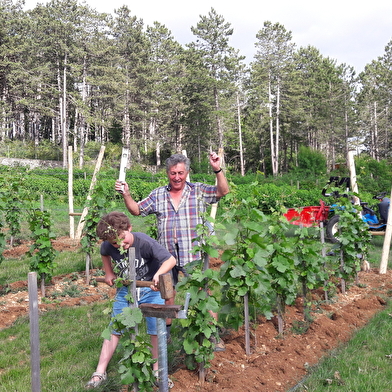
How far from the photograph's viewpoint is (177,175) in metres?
3.34

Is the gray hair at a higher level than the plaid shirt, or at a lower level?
higher

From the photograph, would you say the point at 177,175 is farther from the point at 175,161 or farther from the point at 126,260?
the point at 126,260

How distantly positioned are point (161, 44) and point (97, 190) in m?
35.0

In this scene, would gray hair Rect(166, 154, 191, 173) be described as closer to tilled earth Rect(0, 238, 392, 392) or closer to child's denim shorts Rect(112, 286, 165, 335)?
child's denim shorts Rect(112, 286, 165, 335)

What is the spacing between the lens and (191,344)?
303cm

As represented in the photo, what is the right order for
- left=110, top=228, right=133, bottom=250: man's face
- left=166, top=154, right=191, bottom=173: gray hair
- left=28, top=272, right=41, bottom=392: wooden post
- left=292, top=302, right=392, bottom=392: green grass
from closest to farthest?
left=28, top=272, right=41, bottom=392: wooden post
left=110, top=228, right=133, bottom=250: man's face
left=292, top=302, right=392, bottom=392: green grass
left=166, top=154, right=191, bottom=173: gray hair

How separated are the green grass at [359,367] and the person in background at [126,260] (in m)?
1.18

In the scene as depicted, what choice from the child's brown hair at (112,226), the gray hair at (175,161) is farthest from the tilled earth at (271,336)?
the gray hair at (175,161)

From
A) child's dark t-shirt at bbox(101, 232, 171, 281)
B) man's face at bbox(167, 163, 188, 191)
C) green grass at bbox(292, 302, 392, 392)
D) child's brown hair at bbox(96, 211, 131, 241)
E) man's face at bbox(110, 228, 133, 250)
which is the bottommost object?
green grass at bbox(292, 302, 392, 392)

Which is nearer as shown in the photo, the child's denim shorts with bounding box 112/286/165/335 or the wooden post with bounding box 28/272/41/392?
the wooden post with bounding box 28/272/41/392

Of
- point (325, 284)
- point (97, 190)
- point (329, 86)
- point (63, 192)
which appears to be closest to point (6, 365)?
point (97, 190)

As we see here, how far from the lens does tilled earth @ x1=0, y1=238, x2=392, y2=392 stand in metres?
3.10

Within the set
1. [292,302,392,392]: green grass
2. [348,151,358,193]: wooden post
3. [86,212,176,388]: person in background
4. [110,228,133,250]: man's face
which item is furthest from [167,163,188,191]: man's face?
[348,151,358,193]: wooden post

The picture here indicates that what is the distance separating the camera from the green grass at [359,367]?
303 centimetres
